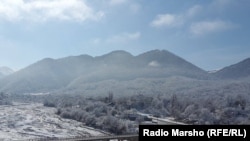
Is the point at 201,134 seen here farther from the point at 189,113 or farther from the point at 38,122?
the point at 189,113

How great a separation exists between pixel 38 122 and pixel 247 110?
10376cm

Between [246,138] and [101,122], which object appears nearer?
[246,138]

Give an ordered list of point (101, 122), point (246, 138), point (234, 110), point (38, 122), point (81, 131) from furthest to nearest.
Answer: point (234, 110), point (101, 122), point (38, 122), point (81, 131), point (246, 138)

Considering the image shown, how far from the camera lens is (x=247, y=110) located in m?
195

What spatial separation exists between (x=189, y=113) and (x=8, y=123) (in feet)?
293

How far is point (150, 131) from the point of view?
29578 millimetres

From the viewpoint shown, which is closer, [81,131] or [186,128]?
[186,128]

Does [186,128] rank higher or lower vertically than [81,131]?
higher

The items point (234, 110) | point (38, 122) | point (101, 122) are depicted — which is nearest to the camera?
point (38, 122)

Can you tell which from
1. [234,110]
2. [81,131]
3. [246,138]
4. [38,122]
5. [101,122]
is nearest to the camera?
[246,138]

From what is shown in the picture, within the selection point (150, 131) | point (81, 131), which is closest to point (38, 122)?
point (81, 131)

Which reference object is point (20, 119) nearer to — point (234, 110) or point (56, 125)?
point (56, 125)

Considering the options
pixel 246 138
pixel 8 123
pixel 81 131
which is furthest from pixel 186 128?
pixel 8 123

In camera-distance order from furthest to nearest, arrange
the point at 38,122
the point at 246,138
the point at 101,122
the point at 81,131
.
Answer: the point at 101,122, the point at 38,122, the point at 81,131, the point at 246,138
